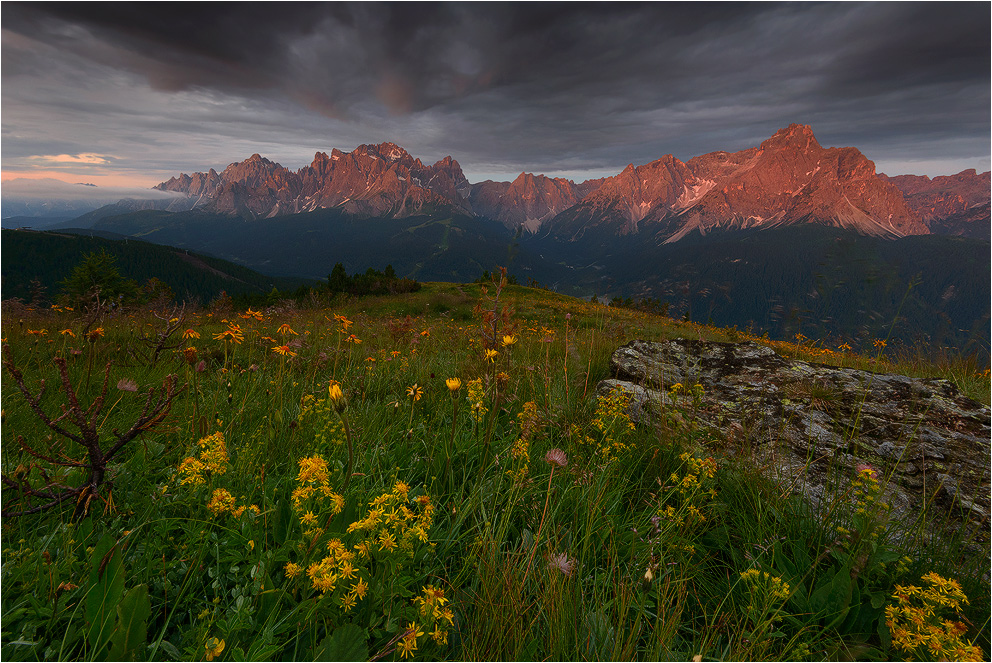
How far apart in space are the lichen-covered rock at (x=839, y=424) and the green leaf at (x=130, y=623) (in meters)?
2.95

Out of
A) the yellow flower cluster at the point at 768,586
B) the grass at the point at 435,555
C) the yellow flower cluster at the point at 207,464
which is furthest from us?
the yellow flower cluster at the point at 207,464

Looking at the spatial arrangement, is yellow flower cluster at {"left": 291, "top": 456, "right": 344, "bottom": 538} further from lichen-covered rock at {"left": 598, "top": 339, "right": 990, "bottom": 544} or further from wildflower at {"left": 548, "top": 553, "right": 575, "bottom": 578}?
lichen-covered rock at {"left": 598, "top": 339, "right": 990, "bottom": 544}

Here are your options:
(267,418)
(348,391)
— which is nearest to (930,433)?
(348,391)

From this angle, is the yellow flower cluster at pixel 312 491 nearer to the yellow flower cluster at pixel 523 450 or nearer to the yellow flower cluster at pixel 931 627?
the yellow flower cluster at pixel 523 450

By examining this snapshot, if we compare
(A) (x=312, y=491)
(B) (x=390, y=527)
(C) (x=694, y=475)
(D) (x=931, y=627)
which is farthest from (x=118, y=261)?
(D) (x=931, y=627)

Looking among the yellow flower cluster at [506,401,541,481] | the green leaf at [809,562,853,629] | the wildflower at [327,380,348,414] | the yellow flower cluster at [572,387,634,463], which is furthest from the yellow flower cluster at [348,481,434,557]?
the green leaf at [809,562,853,629]

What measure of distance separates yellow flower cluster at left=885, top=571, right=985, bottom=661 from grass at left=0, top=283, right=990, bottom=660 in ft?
0.04

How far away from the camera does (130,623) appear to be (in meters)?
1.33

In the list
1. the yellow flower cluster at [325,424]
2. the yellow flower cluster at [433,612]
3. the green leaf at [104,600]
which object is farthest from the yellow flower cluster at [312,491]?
the yellow flower cluster at [325,424]

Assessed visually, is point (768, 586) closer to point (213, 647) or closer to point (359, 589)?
point (359, 589)

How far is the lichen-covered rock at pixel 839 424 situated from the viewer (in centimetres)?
253

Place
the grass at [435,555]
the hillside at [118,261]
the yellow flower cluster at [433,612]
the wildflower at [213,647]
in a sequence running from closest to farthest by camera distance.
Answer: the wildflower at [213,647], the yellow flower cluster at [433,612], the grass at [435,555], the hillside at [118,261]

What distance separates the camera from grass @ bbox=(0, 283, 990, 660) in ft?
4.66

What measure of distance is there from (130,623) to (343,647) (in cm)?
70
